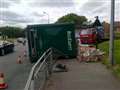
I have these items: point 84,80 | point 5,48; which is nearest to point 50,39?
point 84,80

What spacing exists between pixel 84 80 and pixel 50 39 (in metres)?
11.0

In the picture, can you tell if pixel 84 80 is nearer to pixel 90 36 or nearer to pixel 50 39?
pixel 50 39

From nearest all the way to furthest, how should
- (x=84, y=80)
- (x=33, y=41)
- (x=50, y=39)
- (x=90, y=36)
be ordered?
1. (x=84, y=80)
2. (x=33, y=41)
3. (x=50, y=39)
4. (x=90, y=36)

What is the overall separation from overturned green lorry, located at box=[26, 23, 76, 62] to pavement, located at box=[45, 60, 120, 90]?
25.2 feet

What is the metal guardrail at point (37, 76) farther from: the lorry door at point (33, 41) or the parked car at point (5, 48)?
the parked car at point (5, 48)

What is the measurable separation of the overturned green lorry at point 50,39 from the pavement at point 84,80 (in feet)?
25.2

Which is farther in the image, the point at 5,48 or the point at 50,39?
the point at 5,48

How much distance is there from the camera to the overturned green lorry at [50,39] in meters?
22.8

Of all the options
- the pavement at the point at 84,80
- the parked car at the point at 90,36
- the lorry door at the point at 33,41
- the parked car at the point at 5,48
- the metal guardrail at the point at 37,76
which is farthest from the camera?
the parked car at the point at 90,36

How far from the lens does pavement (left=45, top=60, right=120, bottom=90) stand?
36.7 feet

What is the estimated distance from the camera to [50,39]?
925 inches

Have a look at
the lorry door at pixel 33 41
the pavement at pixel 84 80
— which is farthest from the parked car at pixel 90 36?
the pavement at pixel 84 80

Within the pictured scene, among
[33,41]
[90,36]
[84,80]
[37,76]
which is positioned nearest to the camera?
[37,76]

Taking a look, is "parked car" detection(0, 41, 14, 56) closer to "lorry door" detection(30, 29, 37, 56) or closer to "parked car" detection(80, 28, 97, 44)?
"parked car" detection(80, 28, 97, 44)
